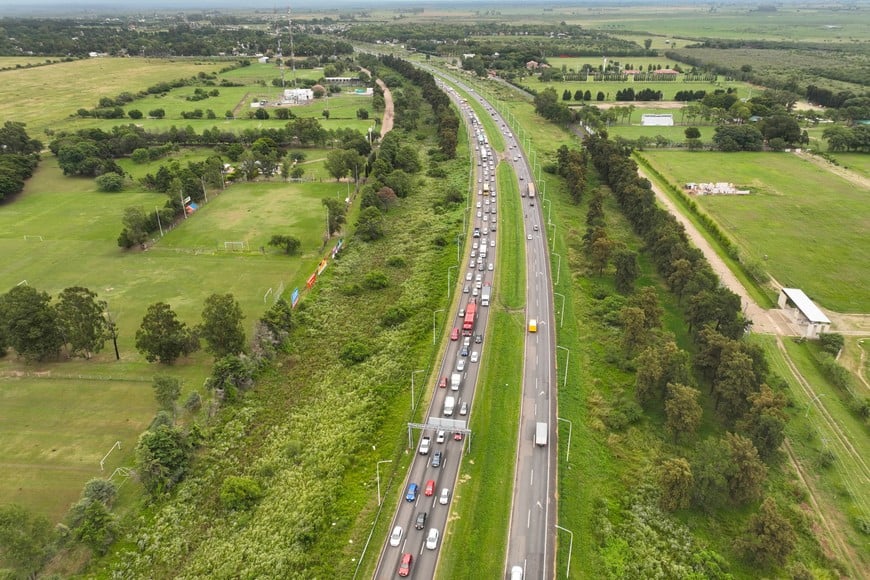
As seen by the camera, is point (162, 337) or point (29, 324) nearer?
point (29, 324)

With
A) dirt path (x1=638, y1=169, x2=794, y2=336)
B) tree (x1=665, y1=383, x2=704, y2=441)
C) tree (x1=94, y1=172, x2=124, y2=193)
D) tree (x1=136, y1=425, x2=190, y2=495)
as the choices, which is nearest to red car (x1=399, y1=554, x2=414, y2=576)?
tree (x1=136, y1=425, x2=190, y2=495)

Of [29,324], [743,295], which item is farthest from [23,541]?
[743,295]

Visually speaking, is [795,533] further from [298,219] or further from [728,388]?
[298,219]

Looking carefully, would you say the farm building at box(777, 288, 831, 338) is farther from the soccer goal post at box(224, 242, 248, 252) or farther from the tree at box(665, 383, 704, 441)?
the soccer goal post at box(224, 242, 248, 252)

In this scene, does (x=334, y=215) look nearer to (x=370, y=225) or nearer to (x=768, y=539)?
(x=370, y=225)

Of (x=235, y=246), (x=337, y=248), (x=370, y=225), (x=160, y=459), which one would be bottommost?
(x=160, y=459)

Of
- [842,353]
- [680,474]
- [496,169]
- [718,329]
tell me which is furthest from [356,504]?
[496,169]

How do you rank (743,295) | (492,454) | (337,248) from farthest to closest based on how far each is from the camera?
(337,248), (743,295), (492,454)
